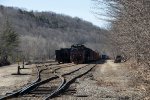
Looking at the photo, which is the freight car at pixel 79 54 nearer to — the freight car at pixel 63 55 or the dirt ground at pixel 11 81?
the freight car at pixel 63 55

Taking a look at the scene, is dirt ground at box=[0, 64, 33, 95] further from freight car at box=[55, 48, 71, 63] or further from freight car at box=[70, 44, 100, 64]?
freight car at box=[55, 48, 71, 63]

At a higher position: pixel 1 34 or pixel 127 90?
pixel 1 34

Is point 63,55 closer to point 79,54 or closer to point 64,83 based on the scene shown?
point 79,54

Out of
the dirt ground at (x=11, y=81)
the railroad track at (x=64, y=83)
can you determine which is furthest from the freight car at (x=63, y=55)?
the railroad track at (x=64, y=83)

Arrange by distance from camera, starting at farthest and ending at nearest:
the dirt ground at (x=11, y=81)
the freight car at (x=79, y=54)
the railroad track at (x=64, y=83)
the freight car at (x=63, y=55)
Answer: the freight car at (x=63, y=55) → the freight car at (x=79, y=54) → the dirt ground at (x=11, y=81) → the railroad track at (x=64, y=83)

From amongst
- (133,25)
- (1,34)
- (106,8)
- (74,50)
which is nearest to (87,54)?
(74,50)

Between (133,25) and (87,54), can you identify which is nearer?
(133,25)

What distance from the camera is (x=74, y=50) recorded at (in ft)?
216

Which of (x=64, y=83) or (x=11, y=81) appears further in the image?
(x=11, y=81)

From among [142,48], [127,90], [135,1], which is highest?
[135,1]

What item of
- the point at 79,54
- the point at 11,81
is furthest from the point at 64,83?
the point at 79,54

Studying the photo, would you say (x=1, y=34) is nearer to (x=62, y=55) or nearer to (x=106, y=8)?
(x=62, y=55)

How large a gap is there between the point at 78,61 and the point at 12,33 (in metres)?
37.5

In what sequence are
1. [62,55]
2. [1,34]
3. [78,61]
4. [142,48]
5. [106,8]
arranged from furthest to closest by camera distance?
[1,34], [62,55], [78,61], [106,8], [142,48]
